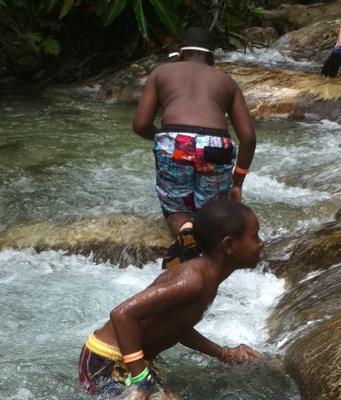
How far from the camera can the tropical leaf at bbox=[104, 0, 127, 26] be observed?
11039 mm

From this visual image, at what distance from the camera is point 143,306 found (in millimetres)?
2734

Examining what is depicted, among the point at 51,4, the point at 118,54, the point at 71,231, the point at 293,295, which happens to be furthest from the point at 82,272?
the point at 118,54

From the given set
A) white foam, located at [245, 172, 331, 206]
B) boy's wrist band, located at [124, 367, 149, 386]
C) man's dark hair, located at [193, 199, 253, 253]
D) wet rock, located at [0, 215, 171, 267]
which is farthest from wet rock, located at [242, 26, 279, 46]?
boy's wrist band, located at [124, 367, 149, 386]

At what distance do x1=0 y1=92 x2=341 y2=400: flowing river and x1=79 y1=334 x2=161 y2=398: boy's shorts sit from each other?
0.18 m

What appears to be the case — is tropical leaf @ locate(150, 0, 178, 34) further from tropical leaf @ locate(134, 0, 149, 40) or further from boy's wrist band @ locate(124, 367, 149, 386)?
boy's wrist band @ locate(124, 367, 149, 386)

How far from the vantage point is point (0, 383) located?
3.34 m

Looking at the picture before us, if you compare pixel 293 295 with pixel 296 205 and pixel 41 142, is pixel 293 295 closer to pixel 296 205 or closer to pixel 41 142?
pixel 296 205

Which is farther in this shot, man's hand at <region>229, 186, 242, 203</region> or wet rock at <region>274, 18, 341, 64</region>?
wet rock at <region>274, 18, 341, 64</region>

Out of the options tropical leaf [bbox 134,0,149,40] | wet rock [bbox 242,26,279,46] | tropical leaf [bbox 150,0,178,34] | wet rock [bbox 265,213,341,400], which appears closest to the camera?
wet rock [bbox 265,213,341,400]

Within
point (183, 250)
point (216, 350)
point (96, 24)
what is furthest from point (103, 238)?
point (96, 24)

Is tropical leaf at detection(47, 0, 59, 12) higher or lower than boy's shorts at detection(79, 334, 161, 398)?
lower

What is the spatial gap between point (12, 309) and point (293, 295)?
5.31 feet

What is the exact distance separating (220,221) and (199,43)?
184 cm

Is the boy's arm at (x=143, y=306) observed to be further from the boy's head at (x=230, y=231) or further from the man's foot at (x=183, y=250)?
the man's foot at (x=183, y=250)
